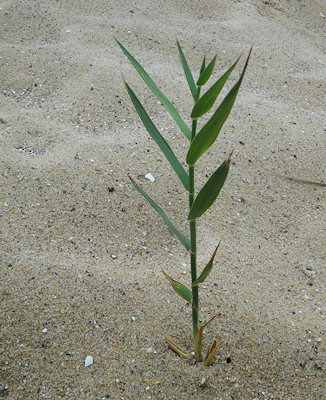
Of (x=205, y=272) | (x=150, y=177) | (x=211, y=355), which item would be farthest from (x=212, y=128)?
(x=150, y=177)

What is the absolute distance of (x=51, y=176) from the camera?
165 cm

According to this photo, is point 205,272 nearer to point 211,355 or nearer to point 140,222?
point 211,355

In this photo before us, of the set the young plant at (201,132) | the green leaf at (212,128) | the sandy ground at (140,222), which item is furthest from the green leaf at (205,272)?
the sandy ground at (140,222)

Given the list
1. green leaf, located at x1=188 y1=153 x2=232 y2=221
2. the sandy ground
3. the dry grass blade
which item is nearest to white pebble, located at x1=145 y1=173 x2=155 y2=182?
the sandy ground

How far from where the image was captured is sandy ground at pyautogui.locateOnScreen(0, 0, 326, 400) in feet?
3.89

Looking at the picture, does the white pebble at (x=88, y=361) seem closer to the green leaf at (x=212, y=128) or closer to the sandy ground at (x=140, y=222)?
the sandy ground at (x=140, y=222)

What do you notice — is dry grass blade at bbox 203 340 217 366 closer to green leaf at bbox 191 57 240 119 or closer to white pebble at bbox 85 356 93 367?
white pebble at bbox 85 356 93 367

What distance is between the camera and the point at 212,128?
78 cm

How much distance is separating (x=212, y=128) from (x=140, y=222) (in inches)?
31.3

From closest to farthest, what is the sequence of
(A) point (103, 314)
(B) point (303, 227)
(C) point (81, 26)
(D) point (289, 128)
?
(A) point (103, 314) < (B) point (303, 227) < (D) point (289, 128) < (C) point (81, 26)

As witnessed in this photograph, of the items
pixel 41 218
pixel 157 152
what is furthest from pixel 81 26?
pixel 41 218

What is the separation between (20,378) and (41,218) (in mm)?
491

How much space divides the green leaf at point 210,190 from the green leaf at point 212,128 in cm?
4

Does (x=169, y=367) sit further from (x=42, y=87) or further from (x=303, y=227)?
(x=42, y=87)
